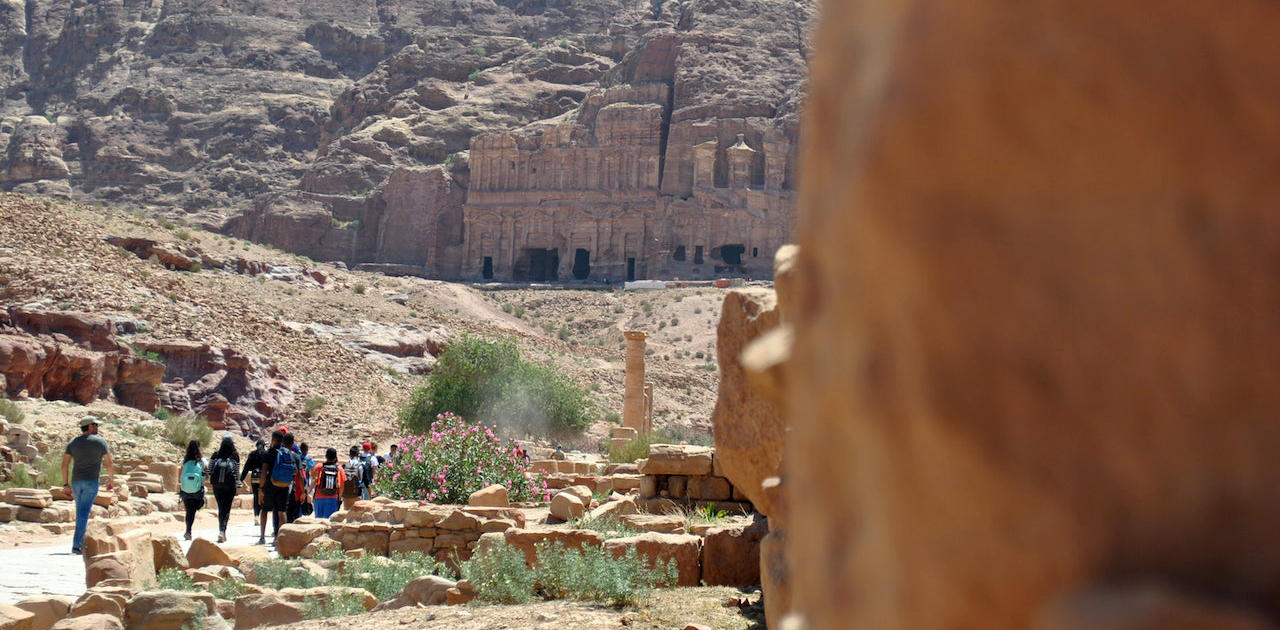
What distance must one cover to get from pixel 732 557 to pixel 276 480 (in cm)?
790

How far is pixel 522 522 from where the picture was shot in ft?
39.5

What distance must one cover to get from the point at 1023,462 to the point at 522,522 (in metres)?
11.2

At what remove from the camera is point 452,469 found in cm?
1434

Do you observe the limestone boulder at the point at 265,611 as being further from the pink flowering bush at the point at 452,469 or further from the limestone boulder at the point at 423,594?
the pink flowering bush at the point at 452,469

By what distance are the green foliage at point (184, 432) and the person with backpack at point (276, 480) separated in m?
10.6

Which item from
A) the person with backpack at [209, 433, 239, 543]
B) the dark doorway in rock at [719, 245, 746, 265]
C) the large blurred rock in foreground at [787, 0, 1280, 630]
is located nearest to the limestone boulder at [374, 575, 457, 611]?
the person with backpack at [209, 433, 239, 543]

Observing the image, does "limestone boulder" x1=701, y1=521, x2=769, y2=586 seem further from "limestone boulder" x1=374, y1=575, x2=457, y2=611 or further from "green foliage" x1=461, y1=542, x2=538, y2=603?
"limestone boulder" x1=374, y1=575, x2=457, y2=611

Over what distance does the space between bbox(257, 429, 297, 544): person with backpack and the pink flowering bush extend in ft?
3.57

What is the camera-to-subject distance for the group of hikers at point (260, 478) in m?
12.4

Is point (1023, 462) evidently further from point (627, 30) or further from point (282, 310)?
point (627, 30)

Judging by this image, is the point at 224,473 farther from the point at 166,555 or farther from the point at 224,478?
the point at 166,555

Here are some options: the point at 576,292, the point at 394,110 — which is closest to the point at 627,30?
the point at 394,110

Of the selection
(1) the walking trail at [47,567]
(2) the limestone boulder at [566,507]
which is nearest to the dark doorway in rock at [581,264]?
(1) the walking trail at [47,567]

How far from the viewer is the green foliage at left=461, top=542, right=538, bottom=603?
768 centimetres
